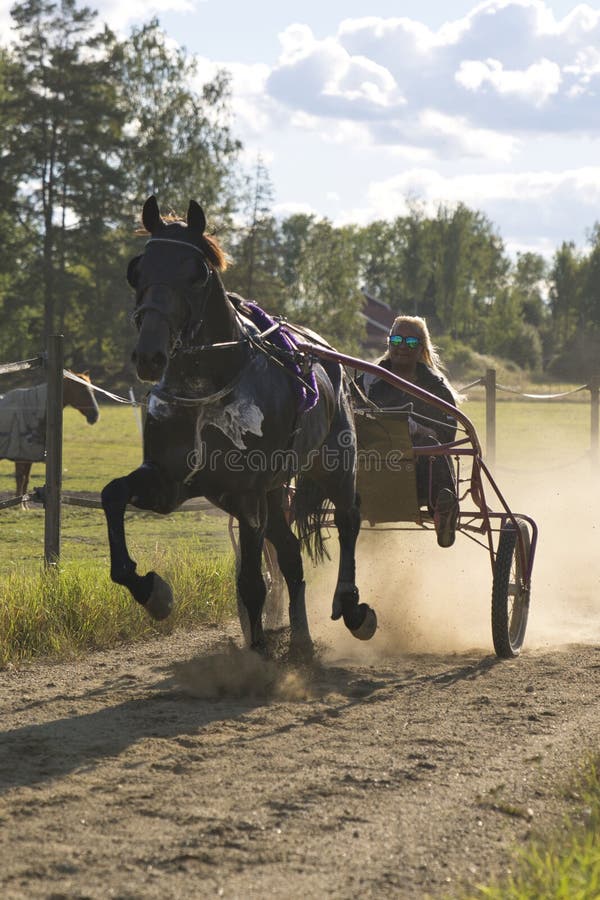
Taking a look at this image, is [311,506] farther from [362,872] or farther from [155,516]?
[155,516]

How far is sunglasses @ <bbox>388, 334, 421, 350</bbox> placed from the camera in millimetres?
7582

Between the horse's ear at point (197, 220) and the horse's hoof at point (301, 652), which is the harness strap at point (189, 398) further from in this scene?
the horse's hoof at point (301, 652)

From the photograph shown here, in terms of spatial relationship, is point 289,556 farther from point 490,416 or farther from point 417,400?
point 490,416

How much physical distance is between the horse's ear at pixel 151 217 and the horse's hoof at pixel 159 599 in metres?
1.40

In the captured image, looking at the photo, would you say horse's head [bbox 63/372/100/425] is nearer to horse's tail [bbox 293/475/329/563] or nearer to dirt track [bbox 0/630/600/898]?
horse's tail [bbox 293/475/329/563]

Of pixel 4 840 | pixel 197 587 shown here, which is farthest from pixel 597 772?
pixel 197 587

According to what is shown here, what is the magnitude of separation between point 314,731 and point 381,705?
2.06ft

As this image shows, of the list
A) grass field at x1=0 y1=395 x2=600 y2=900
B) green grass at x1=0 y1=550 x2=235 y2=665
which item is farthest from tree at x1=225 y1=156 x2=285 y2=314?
green grass at x1=0 y1=550 x2=235 y2=665

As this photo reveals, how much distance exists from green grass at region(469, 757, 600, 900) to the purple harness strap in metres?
2.49

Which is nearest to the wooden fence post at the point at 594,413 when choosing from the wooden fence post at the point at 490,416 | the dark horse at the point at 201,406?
the wooden fence post at the point at 490,416

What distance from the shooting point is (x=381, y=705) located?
5621mm

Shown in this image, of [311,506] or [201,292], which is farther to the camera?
[311,506]

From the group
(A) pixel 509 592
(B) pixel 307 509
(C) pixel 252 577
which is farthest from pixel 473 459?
(C) pixel 252 577

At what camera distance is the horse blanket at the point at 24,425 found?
13367 mm
